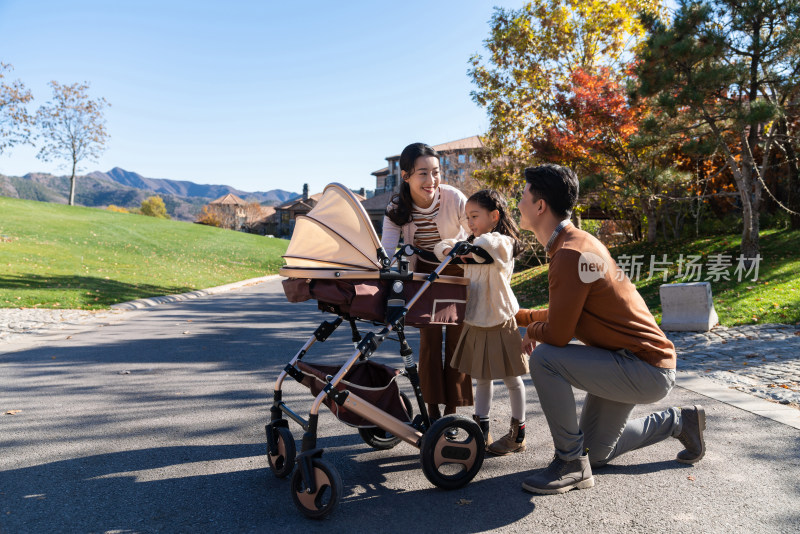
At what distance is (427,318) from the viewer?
122 inches

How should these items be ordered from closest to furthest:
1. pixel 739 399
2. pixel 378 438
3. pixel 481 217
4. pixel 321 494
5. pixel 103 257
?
1. pixel 321 494
2. pixel 481 217
3. pixel 378 438
4. pixel 739 399
5. pixel 103 257

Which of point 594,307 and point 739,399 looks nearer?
point 594,307

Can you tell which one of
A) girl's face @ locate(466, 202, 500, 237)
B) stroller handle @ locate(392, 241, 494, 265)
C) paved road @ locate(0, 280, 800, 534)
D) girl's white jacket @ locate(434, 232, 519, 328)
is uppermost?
girl's face @ locate(466, 202, 500, 237)

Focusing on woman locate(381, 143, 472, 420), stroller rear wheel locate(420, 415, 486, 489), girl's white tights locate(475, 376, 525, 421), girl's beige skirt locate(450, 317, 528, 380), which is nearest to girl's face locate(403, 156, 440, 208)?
woman locate(381, 143, 472, 420)

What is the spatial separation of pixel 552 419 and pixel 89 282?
1485 cm

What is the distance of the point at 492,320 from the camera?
334 centimetres

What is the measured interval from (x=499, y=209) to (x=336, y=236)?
3.56 ft

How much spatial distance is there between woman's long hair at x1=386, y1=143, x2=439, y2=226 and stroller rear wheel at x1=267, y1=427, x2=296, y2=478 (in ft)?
5.09

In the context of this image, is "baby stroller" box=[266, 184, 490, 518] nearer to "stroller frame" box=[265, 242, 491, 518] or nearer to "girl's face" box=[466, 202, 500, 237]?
"stroller frame" box=[265, 242, 491, 518]

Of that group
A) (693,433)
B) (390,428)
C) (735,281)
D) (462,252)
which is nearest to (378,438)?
(390,428)

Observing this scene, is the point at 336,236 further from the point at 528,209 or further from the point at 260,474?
the point at 260,474

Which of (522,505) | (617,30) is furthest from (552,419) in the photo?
(617,30)

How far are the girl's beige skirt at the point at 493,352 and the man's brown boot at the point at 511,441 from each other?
38 centimetres

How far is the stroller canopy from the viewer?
119 inches
